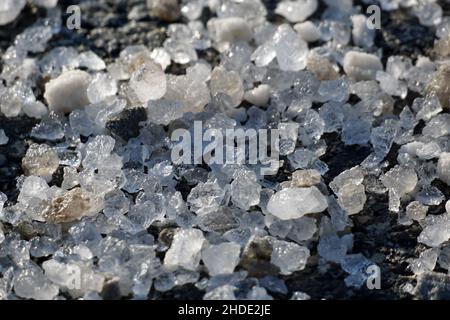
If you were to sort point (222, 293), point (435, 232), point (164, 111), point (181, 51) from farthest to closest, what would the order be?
point (181, 51)
point (164, 111)
point (435, 232)
point (222, 293)

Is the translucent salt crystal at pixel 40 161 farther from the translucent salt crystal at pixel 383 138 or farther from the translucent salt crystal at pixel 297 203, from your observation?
the translucent salt crystal at pixel 383 138

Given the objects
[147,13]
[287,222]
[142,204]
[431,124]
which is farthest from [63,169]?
[431,124]

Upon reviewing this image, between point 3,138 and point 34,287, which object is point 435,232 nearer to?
point 34,287

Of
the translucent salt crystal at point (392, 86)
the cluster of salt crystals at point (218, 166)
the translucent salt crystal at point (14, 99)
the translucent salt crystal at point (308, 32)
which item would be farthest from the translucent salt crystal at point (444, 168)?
the translucent salt crystal at point (14, 99)

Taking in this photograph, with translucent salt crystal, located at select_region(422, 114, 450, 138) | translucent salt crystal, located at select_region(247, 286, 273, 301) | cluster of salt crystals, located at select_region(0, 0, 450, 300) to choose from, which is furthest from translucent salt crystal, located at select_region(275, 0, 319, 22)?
translucent salt crystal, located at select_region(247, 286, 273, 301)

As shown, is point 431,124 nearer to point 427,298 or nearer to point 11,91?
point 427,298

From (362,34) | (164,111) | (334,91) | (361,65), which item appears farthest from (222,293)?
(362,34)
